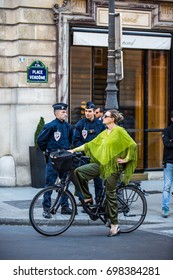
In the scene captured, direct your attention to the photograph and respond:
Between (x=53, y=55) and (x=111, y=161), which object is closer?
(x=111, y=161)

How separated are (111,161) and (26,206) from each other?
3.50m

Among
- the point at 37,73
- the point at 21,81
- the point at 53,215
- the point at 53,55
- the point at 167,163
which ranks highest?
the point at 53,55

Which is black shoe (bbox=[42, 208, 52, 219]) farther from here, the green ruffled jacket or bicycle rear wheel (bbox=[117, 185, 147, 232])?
bicycle rear wheel (bbox=[117, 185, 147, 232])

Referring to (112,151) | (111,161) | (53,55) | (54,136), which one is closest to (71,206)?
(111,161)

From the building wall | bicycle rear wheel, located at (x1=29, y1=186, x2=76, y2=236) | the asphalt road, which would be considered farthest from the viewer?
the building wall

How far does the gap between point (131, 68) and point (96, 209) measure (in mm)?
8380

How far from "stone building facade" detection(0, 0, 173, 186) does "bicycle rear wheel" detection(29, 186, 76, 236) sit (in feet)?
20.1

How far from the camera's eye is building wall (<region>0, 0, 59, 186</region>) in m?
16.8

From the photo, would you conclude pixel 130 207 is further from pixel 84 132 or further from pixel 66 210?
pixel 84 132

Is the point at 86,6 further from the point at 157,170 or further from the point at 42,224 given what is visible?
the point at 42,224

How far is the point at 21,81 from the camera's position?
659 inches

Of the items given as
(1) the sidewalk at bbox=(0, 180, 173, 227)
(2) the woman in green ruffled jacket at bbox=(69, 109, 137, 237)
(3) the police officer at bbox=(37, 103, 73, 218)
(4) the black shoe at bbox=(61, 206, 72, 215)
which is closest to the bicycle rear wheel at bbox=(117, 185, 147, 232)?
(2) the woman in green ruffled jacket at bbox=(69, 109, 137, 237)

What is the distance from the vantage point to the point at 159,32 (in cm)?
1856

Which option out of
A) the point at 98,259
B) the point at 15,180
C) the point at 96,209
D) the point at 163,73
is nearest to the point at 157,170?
the point at 163,73
